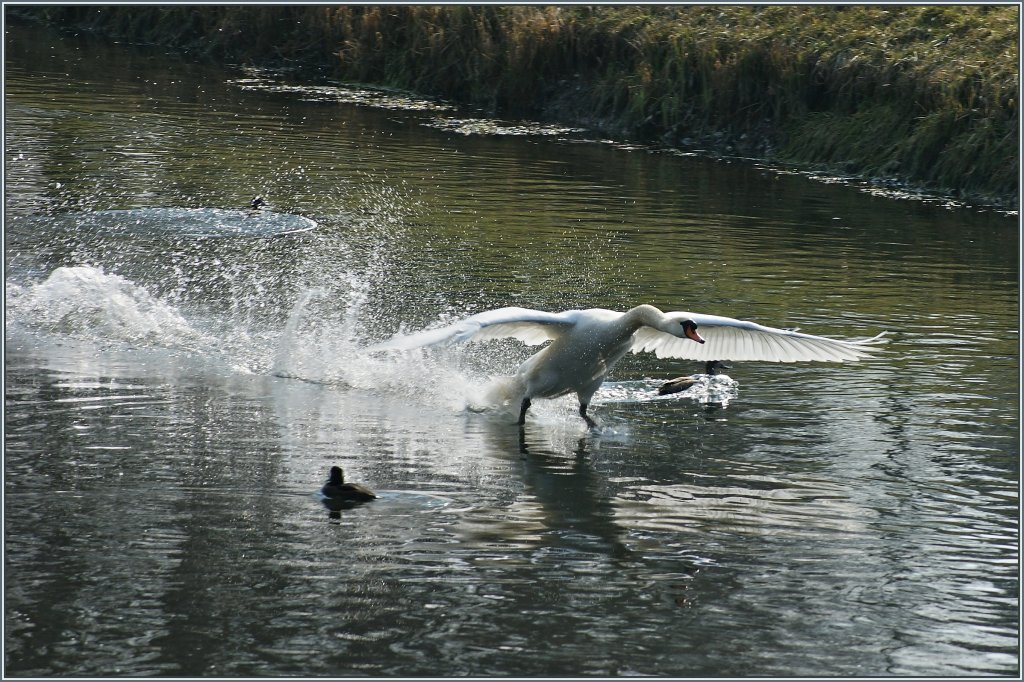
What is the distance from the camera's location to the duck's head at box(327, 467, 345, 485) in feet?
28.6

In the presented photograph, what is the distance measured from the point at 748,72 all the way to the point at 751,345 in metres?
14.2

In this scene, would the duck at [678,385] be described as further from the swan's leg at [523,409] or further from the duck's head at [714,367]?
the swan's leg at [523,409]

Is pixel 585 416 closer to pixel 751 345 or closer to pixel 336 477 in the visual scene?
pixel 751 345

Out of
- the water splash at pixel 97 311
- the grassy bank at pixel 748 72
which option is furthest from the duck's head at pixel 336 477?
the grassy bank at pixel 748 72

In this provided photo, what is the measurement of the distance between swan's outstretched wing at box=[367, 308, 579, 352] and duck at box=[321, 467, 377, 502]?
1.03m

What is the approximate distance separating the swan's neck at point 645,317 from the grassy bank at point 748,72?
12629mm

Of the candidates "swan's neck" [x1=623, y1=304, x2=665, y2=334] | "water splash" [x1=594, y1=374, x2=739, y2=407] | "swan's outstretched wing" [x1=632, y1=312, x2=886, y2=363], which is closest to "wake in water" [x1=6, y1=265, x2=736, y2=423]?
"water splash" [x1=594, y1=374, x2=739, y2=407]

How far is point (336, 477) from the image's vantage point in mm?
8734

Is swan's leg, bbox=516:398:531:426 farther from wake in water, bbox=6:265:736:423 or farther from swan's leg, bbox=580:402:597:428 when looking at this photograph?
swan's leg, bbox=580:402:597:428

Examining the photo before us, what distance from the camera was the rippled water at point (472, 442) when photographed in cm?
714

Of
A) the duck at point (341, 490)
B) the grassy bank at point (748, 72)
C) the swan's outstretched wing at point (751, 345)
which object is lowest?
the duck at point (341, 490)

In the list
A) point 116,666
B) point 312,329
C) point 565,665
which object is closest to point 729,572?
point 565,665

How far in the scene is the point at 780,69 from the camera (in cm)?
2442

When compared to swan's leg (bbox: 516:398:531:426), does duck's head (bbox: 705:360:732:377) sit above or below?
above
